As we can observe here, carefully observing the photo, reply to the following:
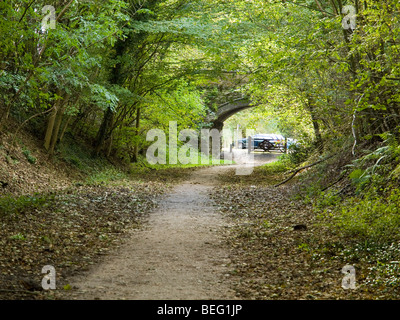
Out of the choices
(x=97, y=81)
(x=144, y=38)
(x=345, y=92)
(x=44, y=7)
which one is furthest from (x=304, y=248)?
(x=144, y=38)

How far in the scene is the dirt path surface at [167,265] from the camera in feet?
15.6

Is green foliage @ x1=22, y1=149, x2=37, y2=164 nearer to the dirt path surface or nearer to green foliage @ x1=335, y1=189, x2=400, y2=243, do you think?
the dirt path surface

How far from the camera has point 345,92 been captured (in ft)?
37.9

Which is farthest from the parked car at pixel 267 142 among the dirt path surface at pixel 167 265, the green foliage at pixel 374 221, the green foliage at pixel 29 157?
the green foliage at pixel 374 221

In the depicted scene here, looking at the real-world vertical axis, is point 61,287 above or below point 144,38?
below

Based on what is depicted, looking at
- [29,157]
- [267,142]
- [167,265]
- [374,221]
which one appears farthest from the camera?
[267,142]

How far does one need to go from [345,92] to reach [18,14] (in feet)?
27.1

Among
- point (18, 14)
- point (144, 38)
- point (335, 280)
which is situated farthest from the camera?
point (144, 38)

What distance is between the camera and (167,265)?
5.85 m

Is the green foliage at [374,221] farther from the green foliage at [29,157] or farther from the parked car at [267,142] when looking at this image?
the parked car at [267,142]

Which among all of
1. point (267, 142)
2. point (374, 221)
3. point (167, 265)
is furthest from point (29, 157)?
point (267, 142)

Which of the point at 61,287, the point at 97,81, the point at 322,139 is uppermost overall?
the point at 97,81

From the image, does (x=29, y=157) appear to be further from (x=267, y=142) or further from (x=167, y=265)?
(x=267, y=142)

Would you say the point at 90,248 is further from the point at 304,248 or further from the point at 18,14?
the point at 18,14
